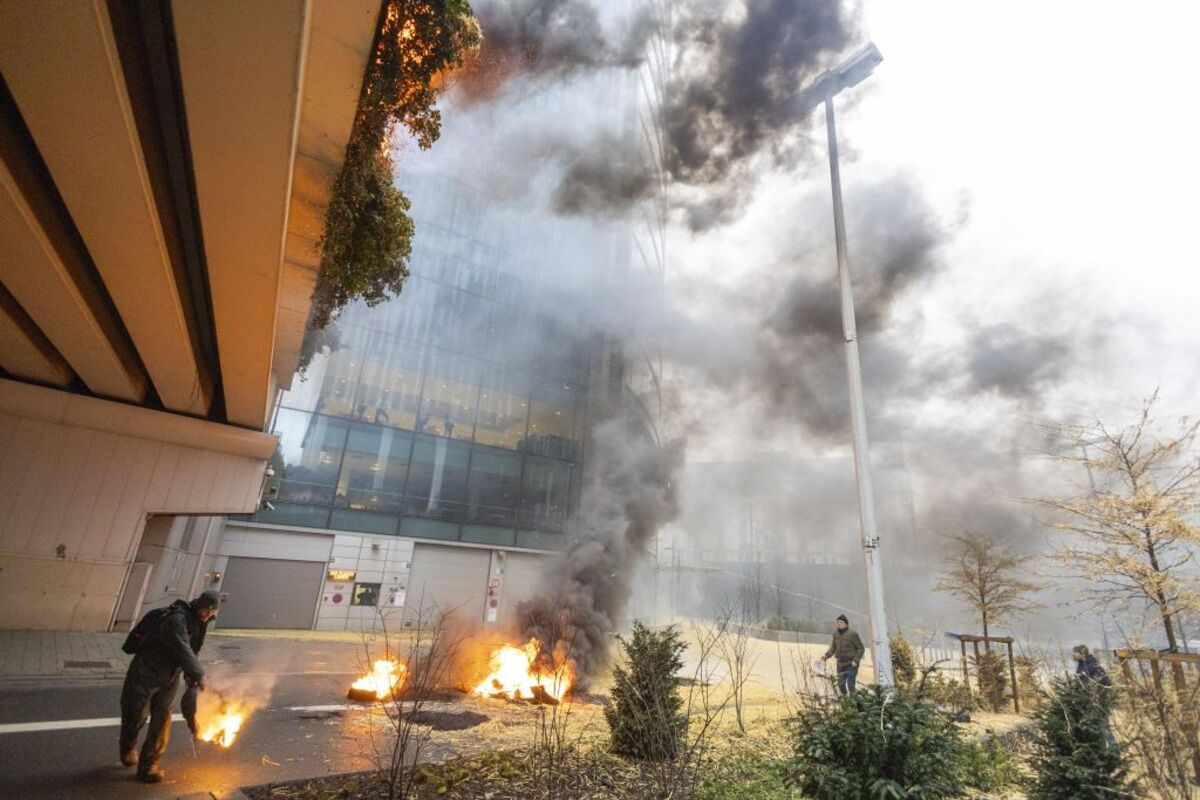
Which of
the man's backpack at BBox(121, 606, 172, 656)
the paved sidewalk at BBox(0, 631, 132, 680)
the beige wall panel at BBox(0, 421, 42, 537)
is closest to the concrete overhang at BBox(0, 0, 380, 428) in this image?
the man's backpack at BBox(121, 606, 172, 656)

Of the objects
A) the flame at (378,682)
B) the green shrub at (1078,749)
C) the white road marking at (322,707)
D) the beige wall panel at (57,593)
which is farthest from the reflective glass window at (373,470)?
Answer: the green shrub at (1078,749)

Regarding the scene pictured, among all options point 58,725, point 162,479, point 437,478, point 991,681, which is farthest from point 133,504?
point 991,681

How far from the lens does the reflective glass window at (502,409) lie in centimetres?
2511

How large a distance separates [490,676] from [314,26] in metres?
10.2

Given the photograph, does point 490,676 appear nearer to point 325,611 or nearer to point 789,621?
point 325,611

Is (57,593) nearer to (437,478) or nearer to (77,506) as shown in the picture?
(77,506)

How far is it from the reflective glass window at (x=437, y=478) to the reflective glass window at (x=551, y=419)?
11.5 ft

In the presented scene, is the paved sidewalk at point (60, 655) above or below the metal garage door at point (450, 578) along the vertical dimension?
below

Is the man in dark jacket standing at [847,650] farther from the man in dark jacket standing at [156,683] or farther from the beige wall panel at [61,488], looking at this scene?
the beige wall panel at [61,488]

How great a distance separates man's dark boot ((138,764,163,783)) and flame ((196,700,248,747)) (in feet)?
1.97

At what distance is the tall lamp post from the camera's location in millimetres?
6230

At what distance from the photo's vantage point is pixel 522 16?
9234mm

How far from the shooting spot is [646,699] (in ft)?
21.1

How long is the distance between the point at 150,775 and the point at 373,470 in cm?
1824
